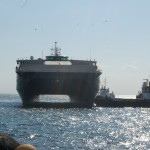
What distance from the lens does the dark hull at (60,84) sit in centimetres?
8774

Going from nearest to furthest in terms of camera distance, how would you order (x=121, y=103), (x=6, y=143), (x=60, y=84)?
(x=6, y=143)
(x=60, y=84)
(x=121, y=103)

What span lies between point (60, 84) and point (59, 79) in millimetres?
988

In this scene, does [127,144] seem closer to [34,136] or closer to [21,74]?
[34,136]

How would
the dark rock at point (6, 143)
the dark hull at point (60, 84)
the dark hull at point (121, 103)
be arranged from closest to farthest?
1. the dark rock at point (6, 143)
2. the dark hull at point (60, 84)
3. the dark hull at point (121, 103)

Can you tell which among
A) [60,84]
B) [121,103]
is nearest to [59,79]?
[60,84]

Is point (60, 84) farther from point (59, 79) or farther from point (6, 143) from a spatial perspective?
point (6, 143)

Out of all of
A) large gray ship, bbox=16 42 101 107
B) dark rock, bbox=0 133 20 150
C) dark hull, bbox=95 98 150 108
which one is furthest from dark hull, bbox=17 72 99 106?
dark rock, bbox=0 133 20 150

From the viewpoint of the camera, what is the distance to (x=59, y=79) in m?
87.4

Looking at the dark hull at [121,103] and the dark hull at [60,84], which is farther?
the dark hull at [121,103]

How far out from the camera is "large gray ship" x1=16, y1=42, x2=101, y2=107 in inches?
3462

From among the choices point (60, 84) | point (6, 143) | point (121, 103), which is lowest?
point (121, 103)

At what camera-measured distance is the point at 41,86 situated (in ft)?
288

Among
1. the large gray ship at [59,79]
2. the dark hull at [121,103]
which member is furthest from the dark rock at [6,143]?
the dark hull at [121,103]

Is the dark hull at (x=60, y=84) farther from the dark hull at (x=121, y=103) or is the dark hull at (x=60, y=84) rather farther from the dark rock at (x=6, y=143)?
the dark rock at (x=6, y=143)
